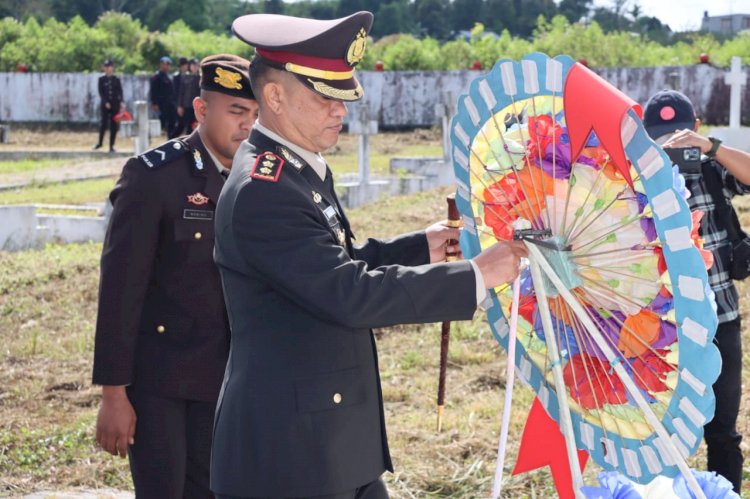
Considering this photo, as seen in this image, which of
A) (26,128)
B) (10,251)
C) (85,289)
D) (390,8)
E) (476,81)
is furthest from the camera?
(390,8)

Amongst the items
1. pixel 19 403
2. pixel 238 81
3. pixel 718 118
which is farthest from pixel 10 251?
pixel 718 118

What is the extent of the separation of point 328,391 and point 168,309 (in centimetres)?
100

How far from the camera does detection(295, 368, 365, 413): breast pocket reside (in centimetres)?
272

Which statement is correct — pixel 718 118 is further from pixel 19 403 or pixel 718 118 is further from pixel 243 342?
pixel 243 342

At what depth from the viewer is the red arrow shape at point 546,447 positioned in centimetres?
321

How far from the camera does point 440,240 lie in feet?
10.8

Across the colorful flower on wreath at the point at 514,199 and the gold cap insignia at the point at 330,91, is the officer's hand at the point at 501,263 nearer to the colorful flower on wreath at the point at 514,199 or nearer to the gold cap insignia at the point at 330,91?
the colorful flower on wreath at the point at 514,199

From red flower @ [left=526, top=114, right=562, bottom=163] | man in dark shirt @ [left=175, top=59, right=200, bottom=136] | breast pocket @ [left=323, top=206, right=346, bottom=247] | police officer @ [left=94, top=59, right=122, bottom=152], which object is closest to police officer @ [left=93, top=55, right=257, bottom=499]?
breast pocket @ [left=323, top=206, right=346, bottom=247]

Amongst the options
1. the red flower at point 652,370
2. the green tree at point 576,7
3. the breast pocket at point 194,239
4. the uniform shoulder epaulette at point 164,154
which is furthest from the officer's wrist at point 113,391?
the green tree at point 576,7

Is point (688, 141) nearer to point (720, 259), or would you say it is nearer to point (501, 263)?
point (720, 259)

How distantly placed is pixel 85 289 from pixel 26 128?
20750 mm

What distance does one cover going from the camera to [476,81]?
2.94 m

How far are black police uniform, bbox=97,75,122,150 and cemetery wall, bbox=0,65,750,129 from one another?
4.96 metres

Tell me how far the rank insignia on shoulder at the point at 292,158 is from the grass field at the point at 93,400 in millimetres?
2299
